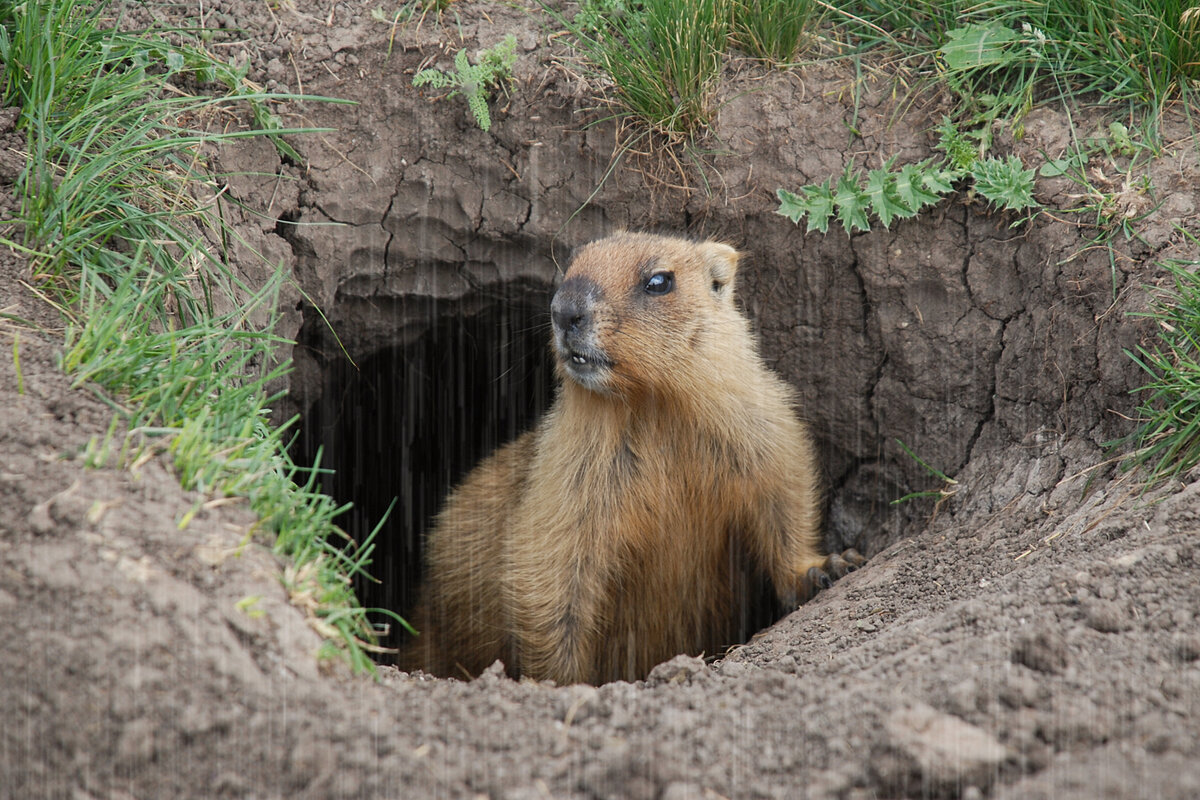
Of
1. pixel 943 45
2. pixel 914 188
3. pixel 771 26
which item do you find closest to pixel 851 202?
pixel 914 188

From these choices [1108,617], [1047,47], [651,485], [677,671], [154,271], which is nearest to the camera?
[1108,617]

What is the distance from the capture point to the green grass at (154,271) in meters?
3.42

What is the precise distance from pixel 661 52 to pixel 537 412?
3.59m

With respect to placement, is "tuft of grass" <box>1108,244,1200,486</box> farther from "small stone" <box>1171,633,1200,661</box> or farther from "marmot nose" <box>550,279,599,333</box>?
"marmot nose" <box>550,279,599,333</box>

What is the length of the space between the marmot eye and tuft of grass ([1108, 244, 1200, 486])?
93.6 inches

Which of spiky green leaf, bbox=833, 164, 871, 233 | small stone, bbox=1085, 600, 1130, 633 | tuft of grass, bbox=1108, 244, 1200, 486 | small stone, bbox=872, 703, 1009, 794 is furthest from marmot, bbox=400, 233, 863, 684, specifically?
small stone, bbox=872, 703, 1009, 794

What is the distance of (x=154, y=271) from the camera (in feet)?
15.3

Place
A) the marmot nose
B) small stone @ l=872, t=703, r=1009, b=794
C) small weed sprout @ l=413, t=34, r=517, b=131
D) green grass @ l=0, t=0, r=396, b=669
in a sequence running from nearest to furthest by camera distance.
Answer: small stone @ l=872, t=703, r=1009, b=794 < green grass @ l=0, t=0, r=396, b=669 < the marmot nose < small weed sprout @ l=413, t=34, r=517, b=131

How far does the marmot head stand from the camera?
5129 millimetres

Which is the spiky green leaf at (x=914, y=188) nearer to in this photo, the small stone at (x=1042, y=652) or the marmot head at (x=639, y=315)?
the marmot head at (x=639, y=315)

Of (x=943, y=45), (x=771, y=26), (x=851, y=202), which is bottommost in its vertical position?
(x=851, y=202)

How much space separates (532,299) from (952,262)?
10.0ft

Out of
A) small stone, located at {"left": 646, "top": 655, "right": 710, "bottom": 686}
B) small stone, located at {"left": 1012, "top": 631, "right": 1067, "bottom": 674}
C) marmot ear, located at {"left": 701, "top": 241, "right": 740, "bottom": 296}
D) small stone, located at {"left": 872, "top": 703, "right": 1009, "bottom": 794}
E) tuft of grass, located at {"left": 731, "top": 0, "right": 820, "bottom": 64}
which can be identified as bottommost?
small stone, located at {"left": 646, "top": 655, "right": 710, "bottom": 686}

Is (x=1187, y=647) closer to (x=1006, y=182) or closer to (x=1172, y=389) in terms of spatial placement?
(x=1172, y=389)
